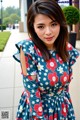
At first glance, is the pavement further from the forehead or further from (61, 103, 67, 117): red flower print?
the forehead

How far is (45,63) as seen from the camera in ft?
6.01

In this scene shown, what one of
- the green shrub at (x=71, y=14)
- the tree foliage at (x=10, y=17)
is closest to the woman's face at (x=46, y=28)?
the green shrub at (x=71, y=14)

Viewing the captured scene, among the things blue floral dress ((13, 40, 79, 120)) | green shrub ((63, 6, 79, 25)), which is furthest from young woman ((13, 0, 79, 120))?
green shrub ((63, 6, 79, 25))

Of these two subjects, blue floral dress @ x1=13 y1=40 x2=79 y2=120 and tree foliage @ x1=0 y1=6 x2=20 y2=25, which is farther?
tree foliage @ x1=0 y1=6 x2=20 y2=25

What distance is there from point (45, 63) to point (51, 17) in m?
0.29

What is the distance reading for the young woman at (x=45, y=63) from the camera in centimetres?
180

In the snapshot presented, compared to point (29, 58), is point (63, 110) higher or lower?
lower

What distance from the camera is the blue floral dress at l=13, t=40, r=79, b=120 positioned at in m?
1.81

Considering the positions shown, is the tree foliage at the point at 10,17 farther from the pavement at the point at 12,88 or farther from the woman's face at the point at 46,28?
the woman's face at the point at 46,28

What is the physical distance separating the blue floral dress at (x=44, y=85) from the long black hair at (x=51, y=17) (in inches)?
1.4

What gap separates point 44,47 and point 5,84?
3791mm

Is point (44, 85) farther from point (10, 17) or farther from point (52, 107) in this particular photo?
point (10, 17)

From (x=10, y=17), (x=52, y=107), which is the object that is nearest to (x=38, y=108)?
(x=52, y=107)

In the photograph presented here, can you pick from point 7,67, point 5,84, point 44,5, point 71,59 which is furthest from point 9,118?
point 7,67
